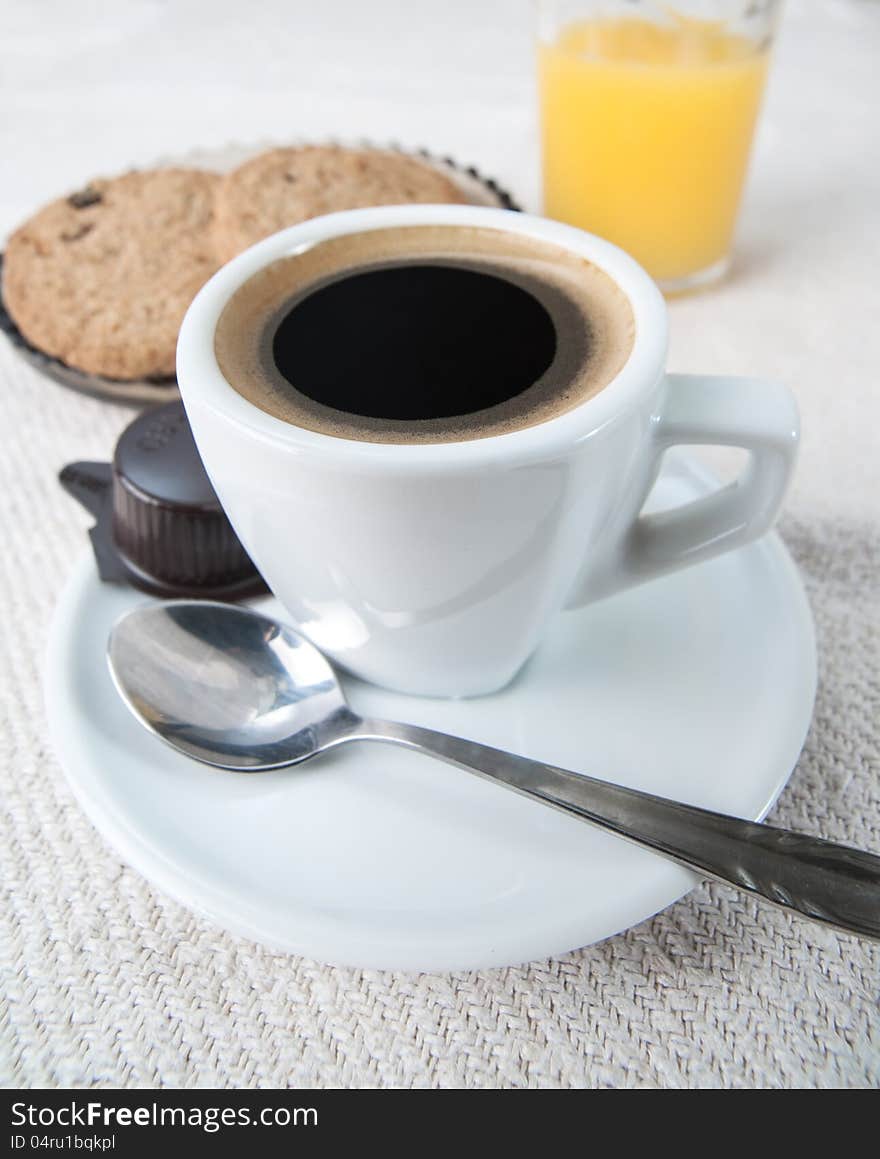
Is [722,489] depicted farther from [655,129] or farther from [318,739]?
[655,129]

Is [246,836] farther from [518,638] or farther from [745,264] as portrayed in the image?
[745,264]

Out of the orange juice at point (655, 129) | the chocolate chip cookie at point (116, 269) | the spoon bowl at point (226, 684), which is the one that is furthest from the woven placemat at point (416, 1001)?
the orange juice at point (655, 129)

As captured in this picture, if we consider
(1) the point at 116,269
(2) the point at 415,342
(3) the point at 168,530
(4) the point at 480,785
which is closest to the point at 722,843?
(4) the point at 480,785

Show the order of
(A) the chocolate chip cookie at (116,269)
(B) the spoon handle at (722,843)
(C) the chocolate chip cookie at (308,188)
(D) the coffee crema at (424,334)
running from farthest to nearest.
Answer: (C) the chocolate chip cookie at (308,188)
(A) the chocolate chip cookie at (116,269)
(D) the coffee crema at (424,334)
(B) the spoon handle at (722,843)

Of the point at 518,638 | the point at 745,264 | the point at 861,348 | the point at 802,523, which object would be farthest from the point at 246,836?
A: the point at 745,264

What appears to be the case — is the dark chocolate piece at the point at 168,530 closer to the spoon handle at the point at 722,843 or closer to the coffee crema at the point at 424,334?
the coffee crema at the point at 424,334

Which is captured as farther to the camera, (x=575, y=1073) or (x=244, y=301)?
(x=244, y=301)
